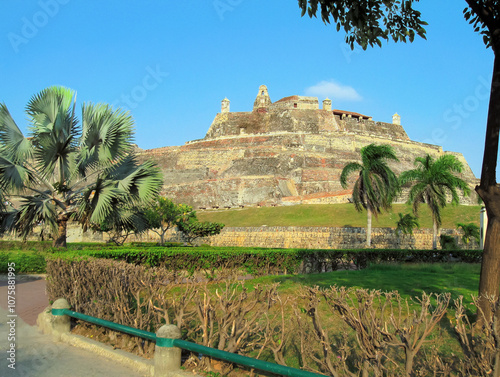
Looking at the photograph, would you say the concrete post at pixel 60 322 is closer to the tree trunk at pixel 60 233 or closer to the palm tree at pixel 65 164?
the palm tree at pixel 65 164

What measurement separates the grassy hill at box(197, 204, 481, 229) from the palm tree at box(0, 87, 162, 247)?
1645cm

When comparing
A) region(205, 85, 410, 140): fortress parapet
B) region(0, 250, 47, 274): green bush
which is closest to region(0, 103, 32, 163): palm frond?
region(0, 250, 47, 274): green bush

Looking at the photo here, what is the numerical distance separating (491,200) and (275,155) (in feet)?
128

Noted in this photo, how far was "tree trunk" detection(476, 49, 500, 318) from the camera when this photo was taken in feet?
18.3

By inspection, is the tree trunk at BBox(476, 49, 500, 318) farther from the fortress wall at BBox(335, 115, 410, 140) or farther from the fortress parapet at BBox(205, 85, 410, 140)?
the fortress wall at BBox(335, 115, 410, 140)

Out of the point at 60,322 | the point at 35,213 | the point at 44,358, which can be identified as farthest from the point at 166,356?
the point at 35,213

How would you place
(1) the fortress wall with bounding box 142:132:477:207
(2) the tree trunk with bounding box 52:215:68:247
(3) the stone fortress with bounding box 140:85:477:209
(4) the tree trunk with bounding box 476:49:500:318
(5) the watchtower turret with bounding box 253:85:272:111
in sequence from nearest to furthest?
(4) the tree trunk with bounding box 476:49:500:318 → (2) the tree trunk with bounding box 52:215:68:247 → (3) the stone fortress with bounding box 140:85:477:209 → (1) the fortress wall with bounding box 142:132:477:207 → (5) the watchtower turret with bounding box 253:85:272:111

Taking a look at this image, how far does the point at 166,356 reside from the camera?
13.9 ft

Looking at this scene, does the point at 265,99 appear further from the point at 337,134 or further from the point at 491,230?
the point at 491,230

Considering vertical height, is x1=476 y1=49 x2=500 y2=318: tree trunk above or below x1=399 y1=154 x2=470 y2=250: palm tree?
below

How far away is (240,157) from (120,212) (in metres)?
33.4

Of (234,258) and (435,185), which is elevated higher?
(435,185)

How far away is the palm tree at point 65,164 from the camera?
→ 11.7m

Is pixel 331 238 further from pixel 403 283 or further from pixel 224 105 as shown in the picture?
pixel 224 105
